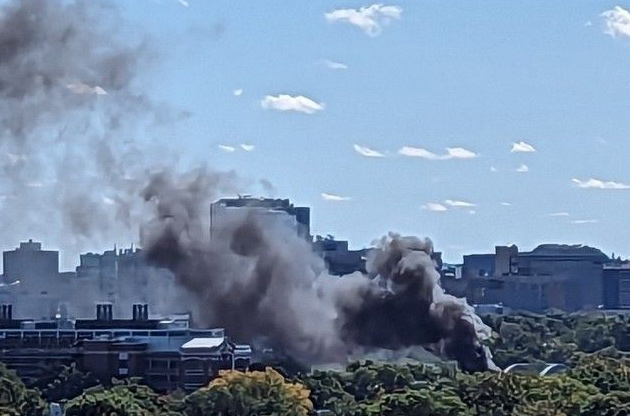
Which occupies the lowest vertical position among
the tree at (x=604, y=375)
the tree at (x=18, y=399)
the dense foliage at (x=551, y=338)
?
the tree at (x=18, y=399)

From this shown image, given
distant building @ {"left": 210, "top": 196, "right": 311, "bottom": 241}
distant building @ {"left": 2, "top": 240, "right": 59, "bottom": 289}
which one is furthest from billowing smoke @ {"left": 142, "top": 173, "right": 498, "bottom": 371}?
distant building @ {"left": 2, "top": 240, "right": 59, "bottom": 289}

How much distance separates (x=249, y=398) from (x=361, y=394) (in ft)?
34.7

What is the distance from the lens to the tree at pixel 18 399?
5062 cm

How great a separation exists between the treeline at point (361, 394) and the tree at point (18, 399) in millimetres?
39

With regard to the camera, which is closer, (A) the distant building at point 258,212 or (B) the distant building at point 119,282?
(A) the distant building at point 258,212

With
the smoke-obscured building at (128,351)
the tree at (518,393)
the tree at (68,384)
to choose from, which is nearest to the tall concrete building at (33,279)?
the smoke-obscured building at (128,351)

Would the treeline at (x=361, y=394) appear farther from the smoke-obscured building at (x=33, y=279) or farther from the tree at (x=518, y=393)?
the smoke-obscured building at (x=33, y=279)

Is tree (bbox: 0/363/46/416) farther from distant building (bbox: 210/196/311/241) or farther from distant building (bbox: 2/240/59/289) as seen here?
distant building (bbox: 2/240/59/289)

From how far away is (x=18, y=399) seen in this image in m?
52.5

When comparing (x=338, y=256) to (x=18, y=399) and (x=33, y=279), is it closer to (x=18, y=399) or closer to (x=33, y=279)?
(x=33, y=279)

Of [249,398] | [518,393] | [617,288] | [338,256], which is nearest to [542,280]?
[617,288]

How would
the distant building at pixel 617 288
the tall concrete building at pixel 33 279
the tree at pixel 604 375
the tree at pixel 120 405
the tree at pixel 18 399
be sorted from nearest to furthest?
1. the tree at pixel 120 405
2. the tree at pixel 604 375
3. the tree at pixel 18 399
4. the tall concrete building at pixel 33 279
5. the distant building at pixel 617 288

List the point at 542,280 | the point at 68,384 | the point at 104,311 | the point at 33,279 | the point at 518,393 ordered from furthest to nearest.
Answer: the point at 542,280
the point at 33,279
the point at 104,311
the point at 68,384
the point at 518,393

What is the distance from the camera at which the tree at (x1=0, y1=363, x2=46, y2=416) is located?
166ft
